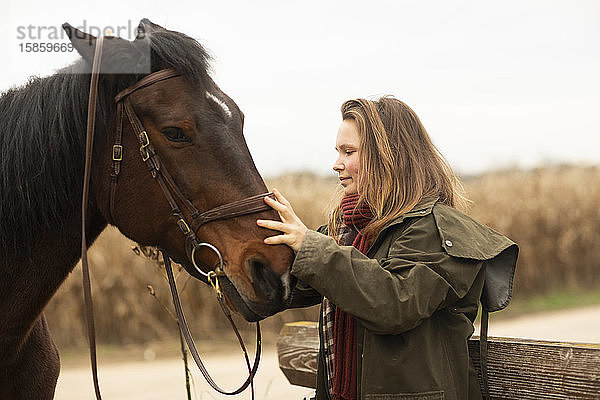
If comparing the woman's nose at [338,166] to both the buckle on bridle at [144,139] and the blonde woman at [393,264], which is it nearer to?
the blonde woman at [393,264]

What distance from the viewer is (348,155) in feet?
8.55

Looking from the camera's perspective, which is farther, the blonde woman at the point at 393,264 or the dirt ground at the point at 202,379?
the dirt ground at the point at 202,379

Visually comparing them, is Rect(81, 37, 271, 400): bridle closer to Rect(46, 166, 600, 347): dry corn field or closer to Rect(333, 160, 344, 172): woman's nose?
Rect(333, 160, 344, 172): woman's nose

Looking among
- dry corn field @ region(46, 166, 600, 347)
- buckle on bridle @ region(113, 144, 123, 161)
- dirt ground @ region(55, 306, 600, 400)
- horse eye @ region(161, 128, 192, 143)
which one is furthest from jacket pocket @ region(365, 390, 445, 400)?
dry corn field @ region(46, 166, 600, 347)

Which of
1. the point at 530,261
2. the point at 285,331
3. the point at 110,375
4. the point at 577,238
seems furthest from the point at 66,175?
the point at 577,238

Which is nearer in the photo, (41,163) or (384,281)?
(384,281)

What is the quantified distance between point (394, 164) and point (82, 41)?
1233 millimetres

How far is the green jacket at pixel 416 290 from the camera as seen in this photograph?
206 cm

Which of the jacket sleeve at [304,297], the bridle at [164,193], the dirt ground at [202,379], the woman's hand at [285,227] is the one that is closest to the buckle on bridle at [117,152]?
the bridle at [164,193]

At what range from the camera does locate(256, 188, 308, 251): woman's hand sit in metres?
2.08

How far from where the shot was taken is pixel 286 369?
3254mm

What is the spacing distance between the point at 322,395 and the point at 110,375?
17.1 ft

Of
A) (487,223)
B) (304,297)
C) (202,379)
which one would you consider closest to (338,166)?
(304,297)

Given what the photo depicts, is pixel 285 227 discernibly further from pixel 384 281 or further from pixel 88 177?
pixel 88 177
